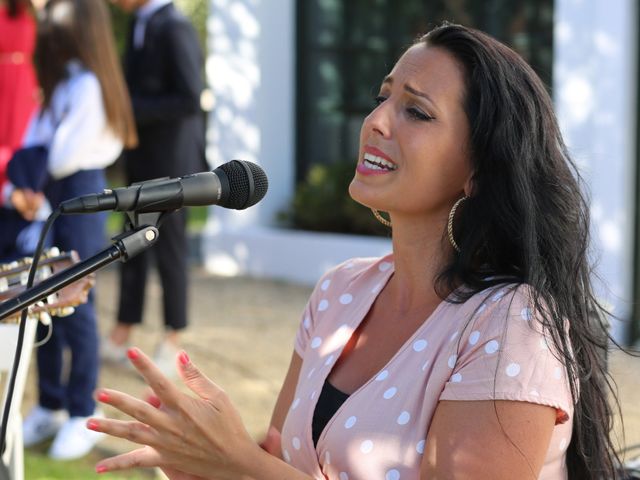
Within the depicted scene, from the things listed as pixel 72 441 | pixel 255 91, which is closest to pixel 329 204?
pixel 255 91

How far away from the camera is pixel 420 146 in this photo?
2.26 m

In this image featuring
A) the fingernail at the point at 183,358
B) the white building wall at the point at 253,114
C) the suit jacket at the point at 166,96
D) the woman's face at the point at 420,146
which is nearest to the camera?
the fingernail at the point at 183,358

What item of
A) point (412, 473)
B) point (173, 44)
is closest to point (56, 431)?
point (173, 44)

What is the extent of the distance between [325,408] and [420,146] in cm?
61

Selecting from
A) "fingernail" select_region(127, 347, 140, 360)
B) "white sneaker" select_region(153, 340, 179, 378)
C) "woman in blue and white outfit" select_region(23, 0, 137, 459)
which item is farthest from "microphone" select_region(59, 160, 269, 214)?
"white sneaker" select_region(153, 340, 179, 378)

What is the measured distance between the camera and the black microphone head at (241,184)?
1.97 meters

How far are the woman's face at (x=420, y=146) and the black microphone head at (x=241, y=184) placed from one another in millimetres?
349

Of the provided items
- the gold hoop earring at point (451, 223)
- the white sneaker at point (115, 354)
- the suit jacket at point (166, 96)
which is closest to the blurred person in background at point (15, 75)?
the suit jacket at point (166, 96)

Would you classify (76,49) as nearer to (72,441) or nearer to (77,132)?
(77,132)

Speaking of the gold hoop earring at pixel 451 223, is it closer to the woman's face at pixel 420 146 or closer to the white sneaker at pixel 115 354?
the woman's face at pixel 420 146

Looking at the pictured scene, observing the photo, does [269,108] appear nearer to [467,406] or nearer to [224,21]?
[224,21]

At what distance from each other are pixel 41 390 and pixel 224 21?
5071mm

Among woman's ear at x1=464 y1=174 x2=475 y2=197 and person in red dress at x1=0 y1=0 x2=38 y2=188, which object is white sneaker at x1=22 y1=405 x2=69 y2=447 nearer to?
person in red dress at x1=0 y1=0 x2=38 y2=188

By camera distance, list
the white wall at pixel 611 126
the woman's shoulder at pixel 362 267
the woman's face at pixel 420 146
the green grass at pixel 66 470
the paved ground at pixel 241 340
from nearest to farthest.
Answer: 1. the woman's face at pixel 420 146
2. the woman's shoulder at pixel 362 267
3. the green grass at pixel 66 470
4. the paved ground at pixel 241 340
5. the white wall at pixel 611 126
